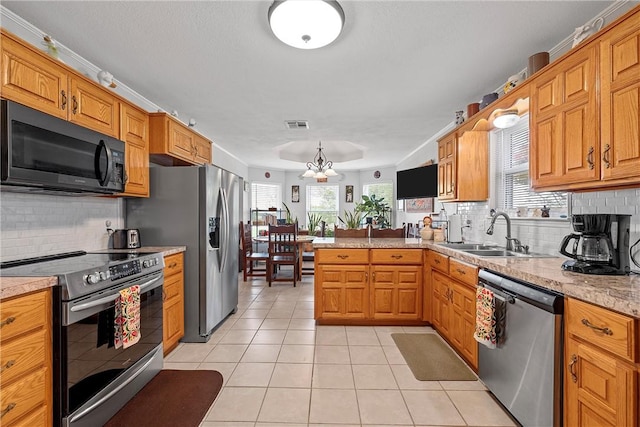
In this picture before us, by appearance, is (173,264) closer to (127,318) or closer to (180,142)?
(127,318)

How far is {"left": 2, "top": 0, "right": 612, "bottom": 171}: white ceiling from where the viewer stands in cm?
190

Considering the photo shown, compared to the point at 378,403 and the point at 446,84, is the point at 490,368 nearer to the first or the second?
the point at 378,403

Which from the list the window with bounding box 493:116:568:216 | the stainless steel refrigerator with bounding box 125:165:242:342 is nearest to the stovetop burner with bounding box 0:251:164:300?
the stainless steel refrigerator with bounding box 125:165:242:342

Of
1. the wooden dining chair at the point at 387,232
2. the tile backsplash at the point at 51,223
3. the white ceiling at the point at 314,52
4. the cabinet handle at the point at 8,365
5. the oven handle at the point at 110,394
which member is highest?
the white ceiling at the point at 314,52

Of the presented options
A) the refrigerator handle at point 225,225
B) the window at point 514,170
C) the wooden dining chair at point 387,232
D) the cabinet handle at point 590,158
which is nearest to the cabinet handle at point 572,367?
the cabinet handle at point 590,158

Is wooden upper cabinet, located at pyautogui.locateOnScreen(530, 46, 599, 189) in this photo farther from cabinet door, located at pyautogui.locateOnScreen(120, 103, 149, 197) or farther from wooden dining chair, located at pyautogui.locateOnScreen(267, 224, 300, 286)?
wooden dining chair, located at pyautogui.locateOnScreen(267, 224, 300, 286)

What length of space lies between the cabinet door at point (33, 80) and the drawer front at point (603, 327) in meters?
3.01

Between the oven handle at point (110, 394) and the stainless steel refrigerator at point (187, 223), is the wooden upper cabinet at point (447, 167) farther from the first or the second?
the oven handle at point (110, 394)

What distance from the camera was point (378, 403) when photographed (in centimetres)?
197

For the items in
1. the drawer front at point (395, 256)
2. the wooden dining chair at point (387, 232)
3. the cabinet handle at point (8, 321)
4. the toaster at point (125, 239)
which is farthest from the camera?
the wooden dining chair at point (387, 232)

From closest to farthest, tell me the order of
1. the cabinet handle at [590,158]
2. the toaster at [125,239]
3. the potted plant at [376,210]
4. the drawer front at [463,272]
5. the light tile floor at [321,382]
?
the cabinet handle at [590,158]
the light tile floor at [321,382]
the drawer front at [463,272]
the toaster at [125,239]
the potted plant at [376,210]

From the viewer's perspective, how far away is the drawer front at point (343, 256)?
3246 millimetres

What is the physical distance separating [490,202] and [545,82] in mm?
1506

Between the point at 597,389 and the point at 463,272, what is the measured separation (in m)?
1.21
